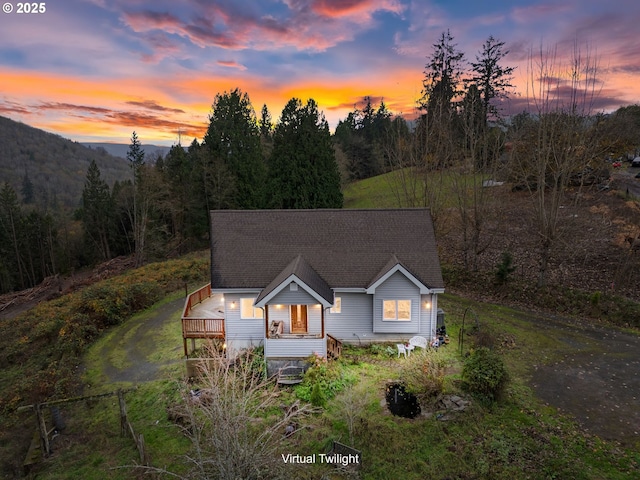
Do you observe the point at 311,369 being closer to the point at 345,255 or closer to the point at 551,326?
the point at 345,255

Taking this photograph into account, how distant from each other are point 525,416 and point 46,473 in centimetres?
1690

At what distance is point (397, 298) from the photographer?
1906 cm

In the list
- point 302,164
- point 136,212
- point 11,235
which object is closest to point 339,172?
point 302,164

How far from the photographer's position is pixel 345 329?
65.0 ft

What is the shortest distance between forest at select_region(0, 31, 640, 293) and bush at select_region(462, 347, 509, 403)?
506 inches

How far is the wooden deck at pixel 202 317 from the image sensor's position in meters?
18.7

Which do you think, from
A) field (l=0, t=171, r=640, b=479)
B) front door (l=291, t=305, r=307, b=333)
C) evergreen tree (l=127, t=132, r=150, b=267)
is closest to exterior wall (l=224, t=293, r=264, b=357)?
front door (l=291, t=305, r=307, b=333)

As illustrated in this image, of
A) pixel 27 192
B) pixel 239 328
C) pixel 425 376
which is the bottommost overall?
pixel 425 376

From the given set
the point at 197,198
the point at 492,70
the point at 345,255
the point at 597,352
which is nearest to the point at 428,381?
the point at 345,255

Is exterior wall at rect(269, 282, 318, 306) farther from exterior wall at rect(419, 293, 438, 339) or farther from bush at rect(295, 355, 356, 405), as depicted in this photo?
exterior wall at rect(419, 293, 438, 339)

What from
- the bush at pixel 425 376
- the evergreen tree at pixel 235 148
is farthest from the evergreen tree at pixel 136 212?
the bush at pixel 425 376

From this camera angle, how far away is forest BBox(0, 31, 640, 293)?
Answer: 24.9 m

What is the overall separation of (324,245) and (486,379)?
1019cm

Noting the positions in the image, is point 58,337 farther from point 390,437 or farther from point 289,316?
point 390,437
